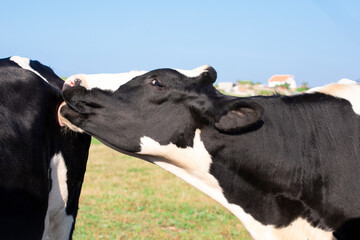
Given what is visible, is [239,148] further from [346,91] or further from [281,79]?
[281,79]

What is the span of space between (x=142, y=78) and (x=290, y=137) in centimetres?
133

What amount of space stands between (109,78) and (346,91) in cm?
207

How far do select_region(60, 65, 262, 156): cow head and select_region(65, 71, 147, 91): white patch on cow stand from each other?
19 millimetres

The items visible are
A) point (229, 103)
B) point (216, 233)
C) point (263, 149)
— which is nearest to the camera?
point (229, 103)

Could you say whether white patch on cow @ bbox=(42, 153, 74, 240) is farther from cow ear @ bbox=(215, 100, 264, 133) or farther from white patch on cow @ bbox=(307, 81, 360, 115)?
white patch on cow @ bbox=(307, 81, 360, 115)

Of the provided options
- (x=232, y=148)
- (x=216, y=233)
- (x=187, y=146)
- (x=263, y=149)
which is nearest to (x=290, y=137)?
(x=263, y=149)

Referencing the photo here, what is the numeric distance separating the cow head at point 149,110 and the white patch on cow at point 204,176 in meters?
0.06

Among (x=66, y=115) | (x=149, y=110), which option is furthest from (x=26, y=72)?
(x=149, y=110)

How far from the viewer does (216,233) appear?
730 centimetres

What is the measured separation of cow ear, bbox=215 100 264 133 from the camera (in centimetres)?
353

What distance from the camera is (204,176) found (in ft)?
12.7

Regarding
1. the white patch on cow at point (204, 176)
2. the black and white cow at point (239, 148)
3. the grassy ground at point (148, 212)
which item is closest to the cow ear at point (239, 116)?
the black and white cow at point (239, 148)

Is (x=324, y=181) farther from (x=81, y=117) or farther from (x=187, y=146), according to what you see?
(x=81, y=117)

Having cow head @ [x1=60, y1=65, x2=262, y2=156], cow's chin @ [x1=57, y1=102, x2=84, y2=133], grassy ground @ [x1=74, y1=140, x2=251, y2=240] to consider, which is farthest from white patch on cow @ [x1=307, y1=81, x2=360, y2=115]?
grassy ground @ [x1=74, y1=140, x2=251, y2=240]
